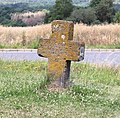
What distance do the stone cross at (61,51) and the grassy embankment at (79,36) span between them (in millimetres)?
11948

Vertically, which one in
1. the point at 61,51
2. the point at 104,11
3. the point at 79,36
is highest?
the point at 61,51

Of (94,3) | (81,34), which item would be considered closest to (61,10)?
(94,3)

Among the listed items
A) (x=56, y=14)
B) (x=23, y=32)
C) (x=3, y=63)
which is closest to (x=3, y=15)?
(x=56, y=14)

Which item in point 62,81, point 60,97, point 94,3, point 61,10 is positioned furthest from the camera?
point 94,3

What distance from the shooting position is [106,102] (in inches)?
276

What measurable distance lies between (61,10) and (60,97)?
2404 cm

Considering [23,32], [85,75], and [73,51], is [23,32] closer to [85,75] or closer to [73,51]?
[85,75]

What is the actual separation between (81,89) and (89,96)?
0.42 meters

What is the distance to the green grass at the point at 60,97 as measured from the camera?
6.27 meters

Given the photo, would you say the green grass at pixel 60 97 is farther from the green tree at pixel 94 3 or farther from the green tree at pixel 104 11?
the green tree at pixel 94 3

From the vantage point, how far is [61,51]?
812cm

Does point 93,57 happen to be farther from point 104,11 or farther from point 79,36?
point 104,11

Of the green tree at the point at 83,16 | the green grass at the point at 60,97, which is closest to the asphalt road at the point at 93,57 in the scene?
the green grass at the point at 60,97

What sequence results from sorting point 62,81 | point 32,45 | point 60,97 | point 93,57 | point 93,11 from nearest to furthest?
point 60,97
point 62,81
point 93,57
point 32,45
point 93,11
